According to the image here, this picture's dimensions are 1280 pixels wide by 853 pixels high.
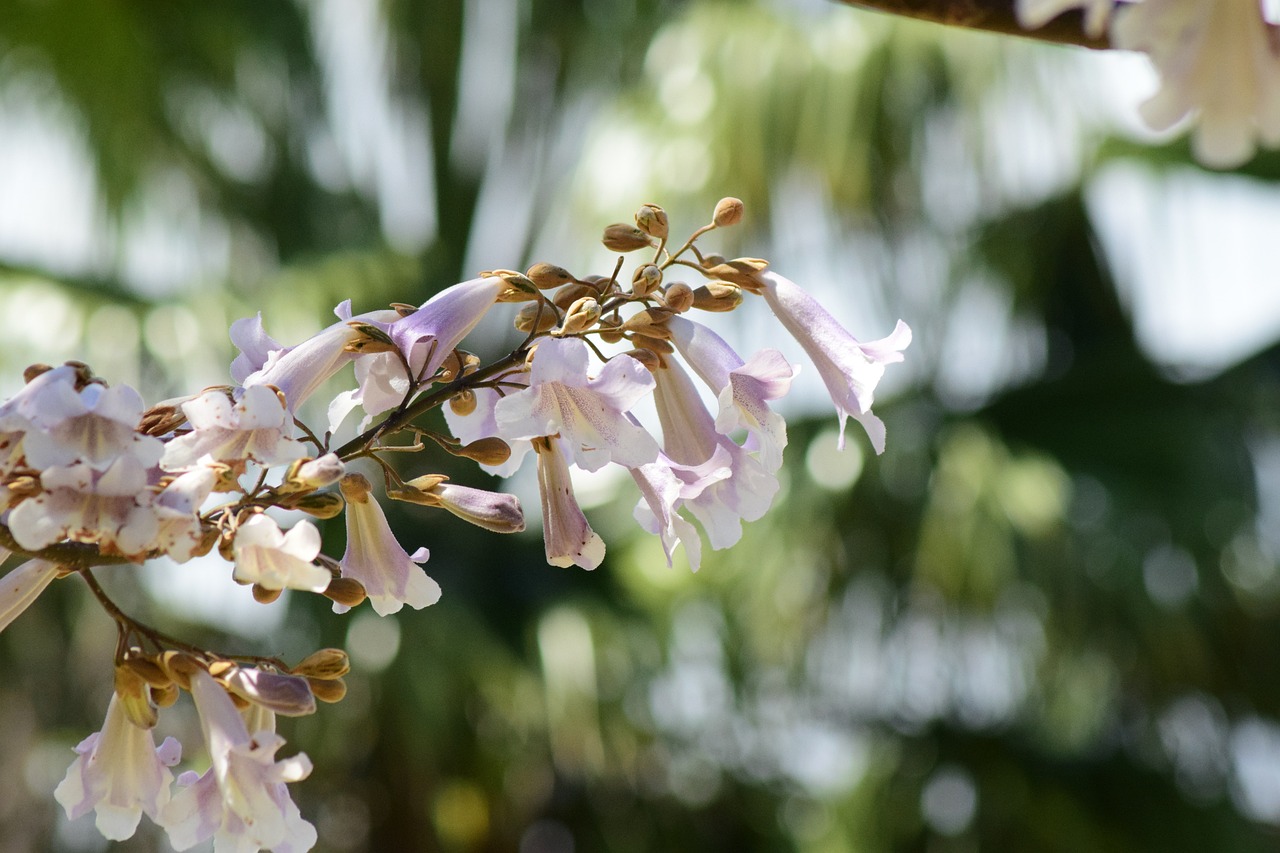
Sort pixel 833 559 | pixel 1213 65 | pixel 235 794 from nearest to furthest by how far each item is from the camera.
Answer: pixel 1213 65 < pixel 235 794 < pixel 833 559

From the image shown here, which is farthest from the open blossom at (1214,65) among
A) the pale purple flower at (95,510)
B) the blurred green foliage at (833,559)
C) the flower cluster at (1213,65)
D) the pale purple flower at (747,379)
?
the blurred green foliage at (833,559)

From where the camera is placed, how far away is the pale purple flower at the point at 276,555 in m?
0.35

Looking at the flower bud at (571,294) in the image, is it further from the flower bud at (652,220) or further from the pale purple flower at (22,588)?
the pale purple flower at (22,588)

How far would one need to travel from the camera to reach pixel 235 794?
391 millimetres

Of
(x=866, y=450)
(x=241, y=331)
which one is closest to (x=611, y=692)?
(x=866, y=450)

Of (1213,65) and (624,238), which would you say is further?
(624,238)

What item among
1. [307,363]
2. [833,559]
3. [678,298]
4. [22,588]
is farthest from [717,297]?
[833,559]

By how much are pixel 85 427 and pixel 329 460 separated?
0.07 metres

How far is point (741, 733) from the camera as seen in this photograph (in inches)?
98.7

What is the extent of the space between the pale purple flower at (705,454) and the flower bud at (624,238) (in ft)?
0.16

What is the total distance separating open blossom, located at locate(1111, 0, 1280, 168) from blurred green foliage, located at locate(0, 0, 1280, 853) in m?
1.92

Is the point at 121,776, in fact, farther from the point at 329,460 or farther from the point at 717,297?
the point at 717,297

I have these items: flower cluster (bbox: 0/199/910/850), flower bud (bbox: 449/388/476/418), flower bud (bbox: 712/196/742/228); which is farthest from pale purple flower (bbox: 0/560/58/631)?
flower bud (bbox: 712/196/742/228)

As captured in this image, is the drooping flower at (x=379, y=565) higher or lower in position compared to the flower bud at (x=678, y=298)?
lower
